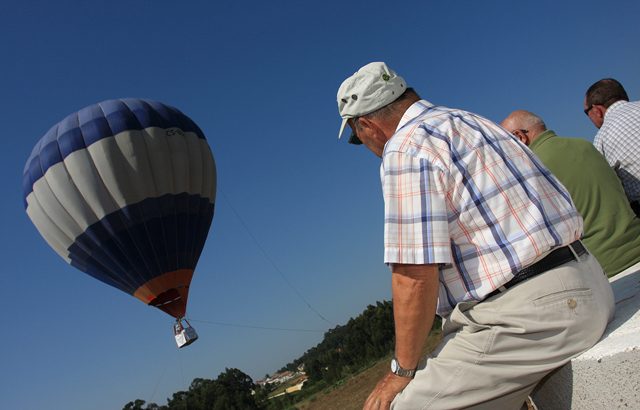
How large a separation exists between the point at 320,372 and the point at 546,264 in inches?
1255

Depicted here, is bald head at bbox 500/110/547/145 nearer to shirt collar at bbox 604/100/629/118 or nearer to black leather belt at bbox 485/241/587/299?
shirt collar at bbox 604/100/629/118

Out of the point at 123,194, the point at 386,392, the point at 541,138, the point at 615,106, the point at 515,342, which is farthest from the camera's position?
the point at 123,194

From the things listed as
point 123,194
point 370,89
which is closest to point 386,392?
point 370,89

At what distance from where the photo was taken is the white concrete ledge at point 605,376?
173cm

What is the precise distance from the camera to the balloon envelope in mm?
15234

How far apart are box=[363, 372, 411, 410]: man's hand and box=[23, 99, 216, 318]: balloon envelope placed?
14.9 meters

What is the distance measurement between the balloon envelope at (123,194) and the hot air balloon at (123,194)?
0.10 feet

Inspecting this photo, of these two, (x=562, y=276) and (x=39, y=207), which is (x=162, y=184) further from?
(x=562, y=276)

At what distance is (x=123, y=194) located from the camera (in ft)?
51.5

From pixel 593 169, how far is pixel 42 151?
15.8m

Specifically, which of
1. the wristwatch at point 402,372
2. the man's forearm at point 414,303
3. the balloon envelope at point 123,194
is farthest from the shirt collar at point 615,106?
the balloon envelope at point 123,194

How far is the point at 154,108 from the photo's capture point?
17172 millimetres

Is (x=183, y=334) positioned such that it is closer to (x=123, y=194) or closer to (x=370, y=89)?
(x=123, y=194)

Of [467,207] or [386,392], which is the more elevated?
[467,207]
